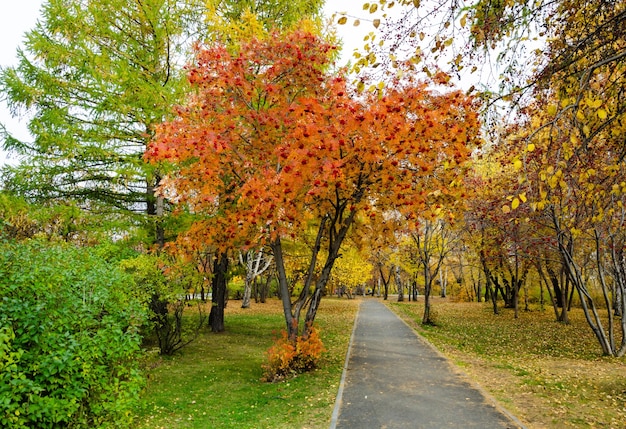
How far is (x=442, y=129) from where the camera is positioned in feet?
26.3

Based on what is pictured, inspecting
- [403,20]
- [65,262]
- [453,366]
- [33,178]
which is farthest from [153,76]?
[453,366]

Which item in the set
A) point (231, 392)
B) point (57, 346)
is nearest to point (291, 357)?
point (231, 392)

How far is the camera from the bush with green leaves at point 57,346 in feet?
11.9

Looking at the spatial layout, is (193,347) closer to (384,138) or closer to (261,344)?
(261,344)

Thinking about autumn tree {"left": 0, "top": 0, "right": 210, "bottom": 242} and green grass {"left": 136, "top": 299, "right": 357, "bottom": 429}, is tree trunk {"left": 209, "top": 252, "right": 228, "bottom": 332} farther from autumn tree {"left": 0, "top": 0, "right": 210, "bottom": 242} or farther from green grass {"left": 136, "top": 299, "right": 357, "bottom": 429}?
autumn tree {"left": 0, "top": 0, "right": 210, "bottom": 242}

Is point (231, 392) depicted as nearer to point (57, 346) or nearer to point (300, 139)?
point (57, 346)

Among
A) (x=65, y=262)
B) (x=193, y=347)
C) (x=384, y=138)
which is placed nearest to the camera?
(x=65, y=262)

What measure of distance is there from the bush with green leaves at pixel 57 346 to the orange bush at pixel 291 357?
172 inches

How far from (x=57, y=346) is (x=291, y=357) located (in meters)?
5.66

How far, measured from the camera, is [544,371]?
955 cm

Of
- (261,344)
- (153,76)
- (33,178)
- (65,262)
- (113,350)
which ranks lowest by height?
(261,344)

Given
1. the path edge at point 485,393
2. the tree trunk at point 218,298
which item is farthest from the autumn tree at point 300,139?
the tree trunk at point 218,298

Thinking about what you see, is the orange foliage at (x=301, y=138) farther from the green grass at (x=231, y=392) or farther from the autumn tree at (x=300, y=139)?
the green grass at (x=231, y=392)

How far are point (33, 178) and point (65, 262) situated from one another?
7.73 metres
